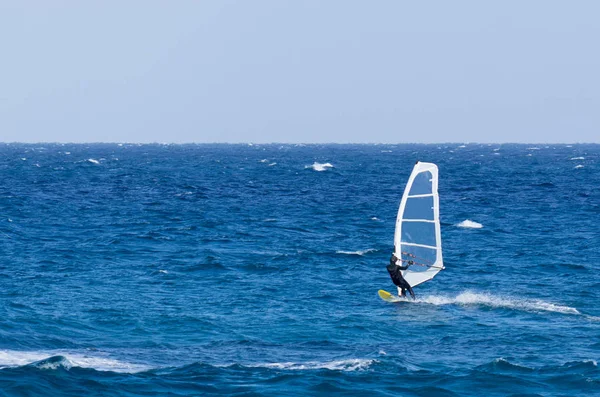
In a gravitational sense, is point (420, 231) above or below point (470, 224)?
above

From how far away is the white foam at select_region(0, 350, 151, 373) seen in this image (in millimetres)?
26859

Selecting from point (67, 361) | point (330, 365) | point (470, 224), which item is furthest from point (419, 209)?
point (470, 224)

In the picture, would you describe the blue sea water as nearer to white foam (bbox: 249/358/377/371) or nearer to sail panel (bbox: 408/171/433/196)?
white foam (bbox: 249/358/377/371)

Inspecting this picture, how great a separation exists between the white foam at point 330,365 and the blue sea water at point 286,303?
91 mm

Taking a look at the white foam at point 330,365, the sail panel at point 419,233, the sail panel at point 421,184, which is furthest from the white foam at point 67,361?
the sail panel at point 421,184

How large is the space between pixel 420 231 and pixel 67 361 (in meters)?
16.0

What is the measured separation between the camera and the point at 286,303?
123ft

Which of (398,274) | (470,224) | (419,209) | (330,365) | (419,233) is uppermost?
(419,209)

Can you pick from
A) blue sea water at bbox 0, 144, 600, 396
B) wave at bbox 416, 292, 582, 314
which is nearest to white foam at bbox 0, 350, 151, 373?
blue sea water at bbox 0, 144, 600, 396

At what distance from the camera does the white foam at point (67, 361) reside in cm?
2686

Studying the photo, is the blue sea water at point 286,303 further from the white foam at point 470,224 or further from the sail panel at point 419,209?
the sail panel at point 419,209

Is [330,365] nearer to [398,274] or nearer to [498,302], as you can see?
[398,274]

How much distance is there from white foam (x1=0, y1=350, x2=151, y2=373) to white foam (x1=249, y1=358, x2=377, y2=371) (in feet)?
13.3

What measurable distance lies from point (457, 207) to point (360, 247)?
25452mm
